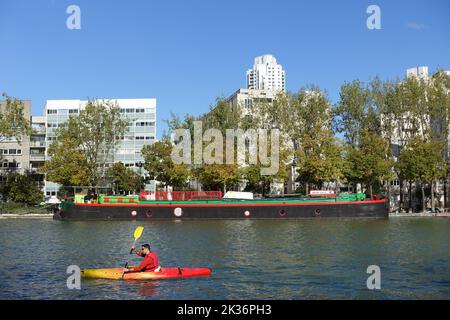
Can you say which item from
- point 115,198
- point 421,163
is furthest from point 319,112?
point 115,198

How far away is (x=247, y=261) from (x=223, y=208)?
40879 mm

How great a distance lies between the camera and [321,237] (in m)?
47.7

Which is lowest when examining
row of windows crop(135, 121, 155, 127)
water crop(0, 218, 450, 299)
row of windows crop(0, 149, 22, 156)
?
water crop(0, 218, 450, 299)

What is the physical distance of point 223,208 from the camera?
7462 cm

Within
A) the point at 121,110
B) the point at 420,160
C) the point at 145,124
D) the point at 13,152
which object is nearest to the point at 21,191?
the point at 13,152

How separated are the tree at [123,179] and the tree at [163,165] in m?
15.5

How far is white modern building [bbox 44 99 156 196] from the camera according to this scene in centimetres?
12950

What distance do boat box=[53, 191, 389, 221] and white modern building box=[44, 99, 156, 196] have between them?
174 feet

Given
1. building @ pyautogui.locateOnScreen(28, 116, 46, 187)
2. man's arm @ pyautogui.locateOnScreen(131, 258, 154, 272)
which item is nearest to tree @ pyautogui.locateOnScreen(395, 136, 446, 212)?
man's arm @ pyautogui.locateOnScreen(131, 258, 154, 272)

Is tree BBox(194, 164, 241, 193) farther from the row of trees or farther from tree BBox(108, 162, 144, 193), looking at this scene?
tree BBox(108, 162, 144, 193)

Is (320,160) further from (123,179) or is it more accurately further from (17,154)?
(17,154)

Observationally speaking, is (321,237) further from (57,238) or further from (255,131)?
(255,131)

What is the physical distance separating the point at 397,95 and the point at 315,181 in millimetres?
20750
